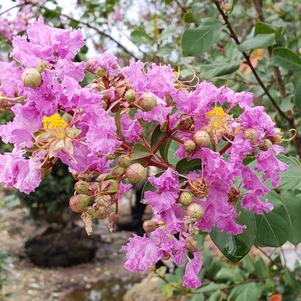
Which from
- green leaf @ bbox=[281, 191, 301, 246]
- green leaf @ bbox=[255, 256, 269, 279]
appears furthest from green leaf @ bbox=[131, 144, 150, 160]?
green leaf @ bbox=[255, 256, 269, 279]

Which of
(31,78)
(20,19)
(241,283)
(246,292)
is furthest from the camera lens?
(20,19)

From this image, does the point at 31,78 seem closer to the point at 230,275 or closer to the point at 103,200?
the point at 103,200

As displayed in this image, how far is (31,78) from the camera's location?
2.27 feet

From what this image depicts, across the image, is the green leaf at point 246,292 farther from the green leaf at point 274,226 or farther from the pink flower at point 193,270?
the pink flower at point 193,270

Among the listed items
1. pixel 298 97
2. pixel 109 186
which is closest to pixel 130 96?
pixel 109 186

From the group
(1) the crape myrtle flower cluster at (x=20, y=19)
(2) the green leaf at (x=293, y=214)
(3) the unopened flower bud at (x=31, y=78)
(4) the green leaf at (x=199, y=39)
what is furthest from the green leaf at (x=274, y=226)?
(1) the crape myrtle flower cluster at (x=20, y=19)

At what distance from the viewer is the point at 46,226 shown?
5.41m

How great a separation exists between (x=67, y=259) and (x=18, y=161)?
4.29 metres

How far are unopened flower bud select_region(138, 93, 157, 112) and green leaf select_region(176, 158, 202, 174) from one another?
106 mm

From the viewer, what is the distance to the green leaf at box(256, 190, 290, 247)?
96cm

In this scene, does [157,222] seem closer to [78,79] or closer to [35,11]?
[78,79]

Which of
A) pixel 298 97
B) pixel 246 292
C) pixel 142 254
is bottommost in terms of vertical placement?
pixel 246 292

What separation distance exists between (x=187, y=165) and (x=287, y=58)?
Result: 649mm

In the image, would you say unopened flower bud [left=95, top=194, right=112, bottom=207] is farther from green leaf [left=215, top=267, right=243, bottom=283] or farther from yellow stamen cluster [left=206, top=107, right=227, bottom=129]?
green leaf [left=215, top=267, right=243, bottom=283]
